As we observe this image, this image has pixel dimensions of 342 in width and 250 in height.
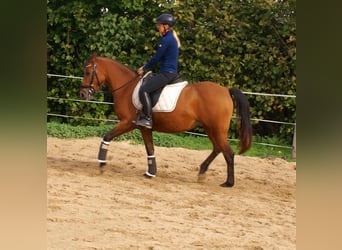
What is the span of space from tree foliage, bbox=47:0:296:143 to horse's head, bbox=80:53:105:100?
245 centimetres

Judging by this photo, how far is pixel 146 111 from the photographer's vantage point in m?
4.45

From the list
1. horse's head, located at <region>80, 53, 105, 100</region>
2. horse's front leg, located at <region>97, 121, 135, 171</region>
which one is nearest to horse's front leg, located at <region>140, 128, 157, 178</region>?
horse's front leg, located at <region>97, 121, 135, 171</region>

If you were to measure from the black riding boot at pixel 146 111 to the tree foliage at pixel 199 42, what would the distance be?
2.68m

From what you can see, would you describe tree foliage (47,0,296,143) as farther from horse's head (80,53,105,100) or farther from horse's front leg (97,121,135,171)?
horse's front leg (97,121,135,171)

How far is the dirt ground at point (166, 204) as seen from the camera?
9.98 feet

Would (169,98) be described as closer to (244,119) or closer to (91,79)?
(244,119)

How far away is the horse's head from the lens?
476cm

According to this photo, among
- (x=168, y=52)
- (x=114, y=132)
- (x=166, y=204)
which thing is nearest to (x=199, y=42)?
(x=168, y=52)

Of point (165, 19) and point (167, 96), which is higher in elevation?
point (165, 19)

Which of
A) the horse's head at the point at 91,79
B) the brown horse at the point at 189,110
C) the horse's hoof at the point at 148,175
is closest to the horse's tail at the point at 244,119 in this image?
the brown horse at the point at 189,110

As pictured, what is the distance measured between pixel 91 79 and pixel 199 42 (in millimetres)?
2671

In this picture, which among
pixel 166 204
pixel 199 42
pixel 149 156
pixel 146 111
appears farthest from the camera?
pixel 199 42
